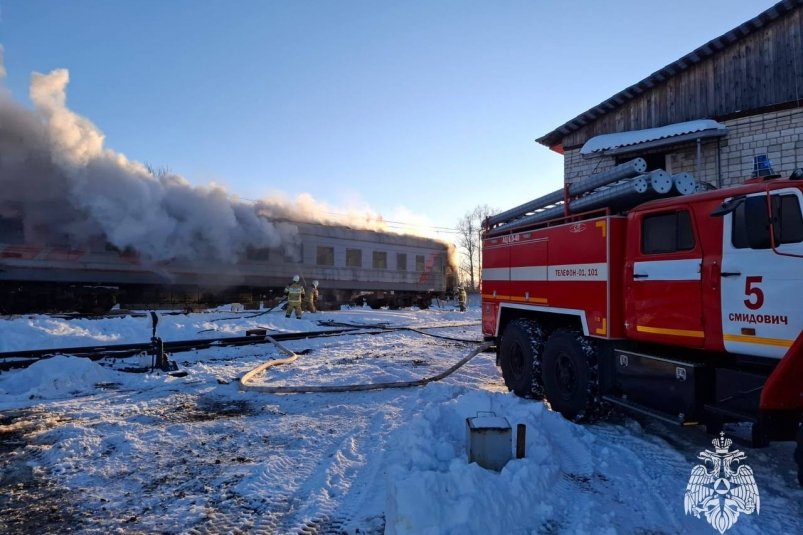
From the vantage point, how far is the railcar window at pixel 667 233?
462cm

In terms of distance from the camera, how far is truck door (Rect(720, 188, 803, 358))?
3.61 meters

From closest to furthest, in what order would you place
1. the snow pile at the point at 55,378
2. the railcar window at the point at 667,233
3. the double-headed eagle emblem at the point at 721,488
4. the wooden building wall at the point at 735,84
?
the double-headed eagle emblem at the point at 721,488, the railcar window at the point at 667,233, the snow pile at the point at 55,378, the wooden building wall at the point at 735,84

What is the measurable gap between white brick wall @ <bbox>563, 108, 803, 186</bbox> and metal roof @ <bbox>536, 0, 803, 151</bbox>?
2.07 m

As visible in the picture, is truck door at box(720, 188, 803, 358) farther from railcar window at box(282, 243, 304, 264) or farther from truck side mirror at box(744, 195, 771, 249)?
railcar window at box(282, 243, 304, 264)

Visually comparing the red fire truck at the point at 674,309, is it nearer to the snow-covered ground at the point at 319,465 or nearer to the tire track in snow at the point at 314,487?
the snow-covered ground at the point at 319,465

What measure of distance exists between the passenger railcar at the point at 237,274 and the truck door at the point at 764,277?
1957 centimetres

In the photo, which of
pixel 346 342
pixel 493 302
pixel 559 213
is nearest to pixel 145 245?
pixel 346 342

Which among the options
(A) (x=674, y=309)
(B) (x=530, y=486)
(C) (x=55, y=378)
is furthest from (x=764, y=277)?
(C) (x=55, y=378)

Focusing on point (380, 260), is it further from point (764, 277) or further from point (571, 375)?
point (764, 277)

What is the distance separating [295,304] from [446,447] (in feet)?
47.1

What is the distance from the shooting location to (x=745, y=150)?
36.4 feet

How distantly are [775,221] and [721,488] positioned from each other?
2.32 metres

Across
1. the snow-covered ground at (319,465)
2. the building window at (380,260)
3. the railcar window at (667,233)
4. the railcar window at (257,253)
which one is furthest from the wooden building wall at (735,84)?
the railcar window at (257,253)

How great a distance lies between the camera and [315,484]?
13.2ft
